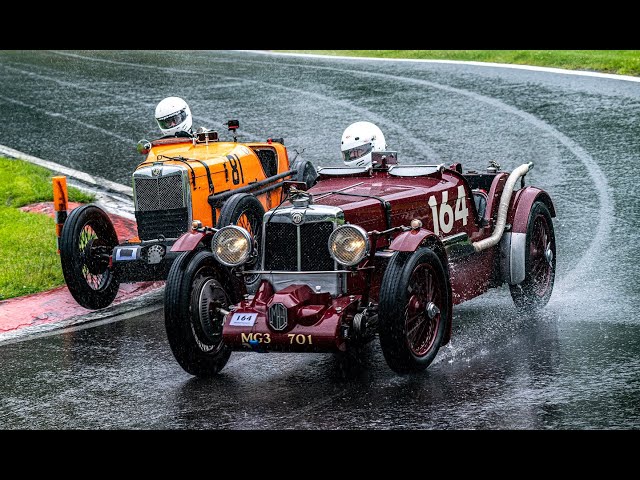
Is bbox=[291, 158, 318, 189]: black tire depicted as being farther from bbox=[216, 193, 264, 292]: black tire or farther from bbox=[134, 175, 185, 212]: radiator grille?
bbox=[134, 175, 185, 212]: radiator grille

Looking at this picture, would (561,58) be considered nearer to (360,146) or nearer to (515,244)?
(360,146)

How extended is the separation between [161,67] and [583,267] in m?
17.2

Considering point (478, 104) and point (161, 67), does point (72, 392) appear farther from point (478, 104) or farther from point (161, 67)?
point (161, 67)

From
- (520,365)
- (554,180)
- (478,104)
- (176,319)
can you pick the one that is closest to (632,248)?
(554,180)

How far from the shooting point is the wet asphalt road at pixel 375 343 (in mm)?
7484

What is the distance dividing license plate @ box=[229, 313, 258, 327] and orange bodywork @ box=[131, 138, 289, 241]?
3.51m

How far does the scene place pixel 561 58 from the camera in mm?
23297

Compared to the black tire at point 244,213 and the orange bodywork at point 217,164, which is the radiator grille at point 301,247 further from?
the orange bodywork at point 217,164

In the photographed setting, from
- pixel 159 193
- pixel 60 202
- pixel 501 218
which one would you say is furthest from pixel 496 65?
pixel 501 218

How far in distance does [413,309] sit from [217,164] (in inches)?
168

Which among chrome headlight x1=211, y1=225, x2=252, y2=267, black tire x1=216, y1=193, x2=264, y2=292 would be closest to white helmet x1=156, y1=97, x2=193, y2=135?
black tire x1=216, y1=193, x2=264, y2=292

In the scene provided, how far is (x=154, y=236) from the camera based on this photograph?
11.4 m

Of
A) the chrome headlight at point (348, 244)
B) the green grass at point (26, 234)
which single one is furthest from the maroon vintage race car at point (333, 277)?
the green grass at point (26, 234)

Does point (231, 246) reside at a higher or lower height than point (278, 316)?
higher
